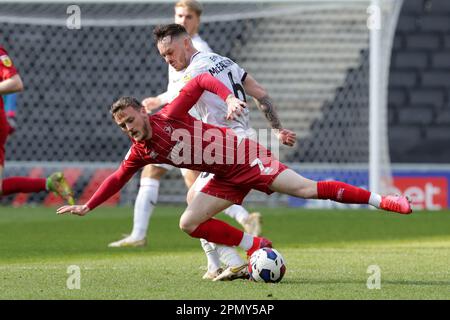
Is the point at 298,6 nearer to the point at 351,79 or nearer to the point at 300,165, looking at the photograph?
the point at 351,79

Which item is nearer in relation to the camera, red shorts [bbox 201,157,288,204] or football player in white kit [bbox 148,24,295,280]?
red shorts [bbox 201,157,288,204]

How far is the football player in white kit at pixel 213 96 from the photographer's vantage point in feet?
20.8

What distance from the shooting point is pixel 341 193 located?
616cm

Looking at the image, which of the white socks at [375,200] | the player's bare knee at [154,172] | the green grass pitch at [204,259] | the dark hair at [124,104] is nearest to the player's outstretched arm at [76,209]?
the green grass pitch at [204,259]

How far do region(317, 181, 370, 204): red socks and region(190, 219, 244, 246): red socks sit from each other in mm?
577

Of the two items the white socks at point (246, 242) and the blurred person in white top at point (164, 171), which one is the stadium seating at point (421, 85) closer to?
the blurred person in white top at point (164, 171)

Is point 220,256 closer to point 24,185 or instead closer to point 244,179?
point 244,179

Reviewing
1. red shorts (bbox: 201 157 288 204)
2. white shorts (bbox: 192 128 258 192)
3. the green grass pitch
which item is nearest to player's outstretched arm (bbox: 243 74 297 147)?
white shorts (bbox: 192 128 258 192)

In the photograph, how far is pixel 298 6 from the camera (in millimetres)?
15641

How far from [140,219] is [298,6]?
7527mm

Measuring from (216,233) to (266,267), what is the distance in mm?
408

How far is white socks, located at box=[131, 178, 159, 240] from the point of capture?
8.88 meters

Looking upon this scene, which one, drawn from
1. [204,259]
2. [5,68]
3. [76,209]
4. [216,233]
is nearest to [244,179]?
[216,233]

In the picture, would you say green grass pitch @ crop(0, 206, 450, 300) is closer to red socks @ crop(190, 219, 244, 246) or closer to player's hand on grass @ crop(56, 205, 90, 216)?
red socks @ crop(190, 219, 244, 246)
